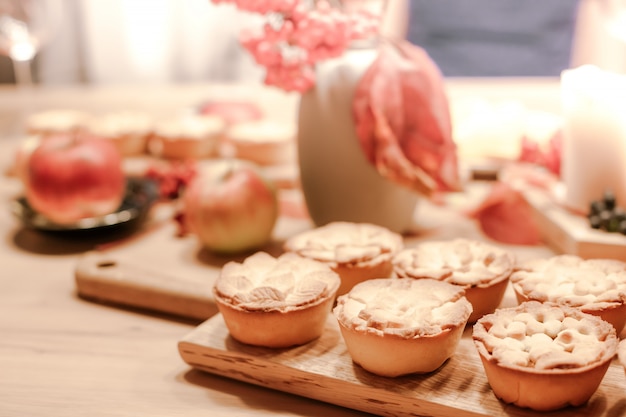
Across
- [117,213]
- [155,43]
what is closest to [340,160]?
[117,213]

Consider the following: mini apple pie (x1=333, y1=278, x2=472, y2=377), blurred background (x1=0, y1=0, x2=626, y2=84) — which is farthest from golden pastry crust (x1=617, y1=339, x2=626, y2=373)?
blurred background (x1=0, y1=0, x2=626, y2=84)

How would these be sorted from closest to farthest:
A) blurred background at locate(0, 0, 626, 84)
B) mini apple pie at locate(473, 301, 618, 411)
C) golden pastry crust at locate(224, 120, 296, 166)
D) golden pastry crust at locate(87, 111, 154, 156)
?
mini apple pie at locate(473, 301, 618, 411), golden pastry crust at locate(224, 120, 296, 166), golden pastry crust at locate(87, 111, 154, 156), blurred background at locate(0, 0, 626, 84)

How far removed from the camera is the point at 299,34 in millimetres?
943

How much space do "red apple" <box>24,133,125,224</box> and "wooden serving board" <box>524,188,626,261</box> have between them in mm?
699

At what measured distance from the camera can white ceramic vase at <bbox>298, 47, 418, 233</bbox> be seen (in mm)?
1043

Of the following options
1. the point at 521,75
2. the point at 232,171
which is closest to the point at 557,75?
the point at 521,75

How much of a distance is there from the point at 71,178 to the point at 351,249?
0.53 meters

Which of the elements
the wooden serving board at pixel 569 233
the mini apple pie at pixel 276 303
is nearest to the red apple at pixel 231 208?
the mini apple pie at pixel 276 303

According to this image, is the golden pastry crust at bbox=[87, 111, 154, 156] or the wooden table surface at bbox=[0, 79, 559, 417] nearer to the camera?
the wooden table surface at bbox=[0, 79, 559, 417]

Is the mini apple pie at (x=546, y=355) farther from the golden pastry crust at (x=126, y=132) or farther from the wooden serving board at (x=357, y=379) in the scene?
the golden pastry crust at (x=126, y=132)

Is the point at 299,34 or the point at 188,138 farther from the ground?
the point at 299,34

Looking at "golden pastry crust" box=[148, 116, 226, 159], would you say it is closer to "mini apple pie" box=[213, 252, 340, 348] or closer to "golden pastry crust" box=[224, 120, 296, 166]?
"golden pastry crust" box=[224, 120, 296, 166]

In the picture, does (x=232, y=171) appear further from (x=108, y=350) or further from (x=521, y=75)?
(x=521, y=75)

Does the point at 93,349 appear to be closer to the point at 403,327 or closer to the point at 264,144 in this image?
the point at 403,327
